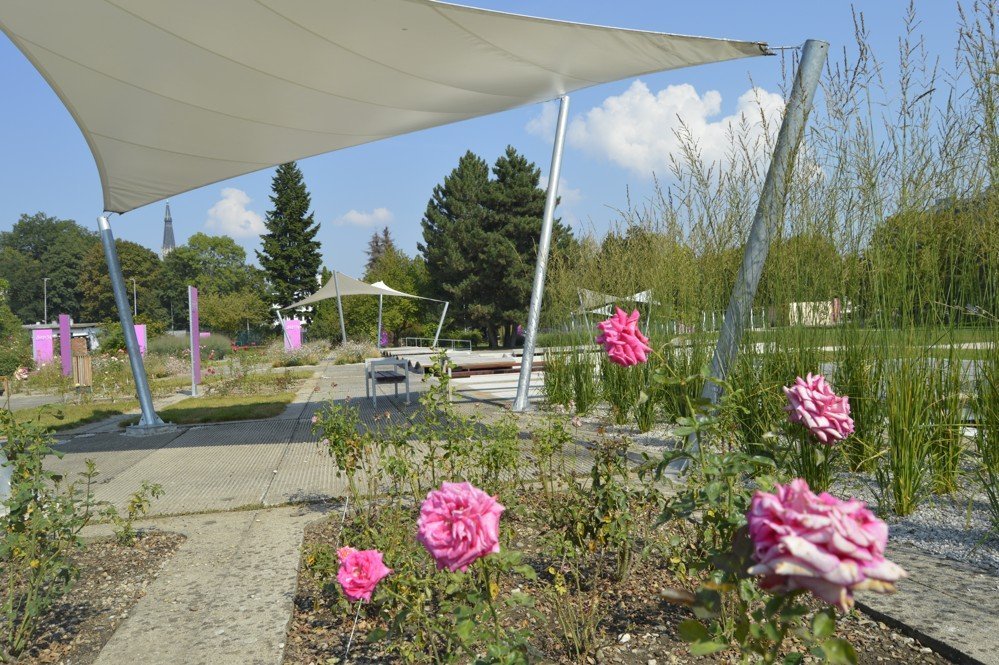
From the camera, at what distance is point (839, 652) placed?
0.82 meters

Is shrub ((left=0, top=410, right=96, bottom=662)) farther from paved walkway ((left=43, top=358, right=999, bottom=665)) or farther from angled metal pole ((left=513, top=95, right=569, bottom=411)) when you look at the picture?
angled metal pole ((left=513, top=95, right=569, bottom=411))

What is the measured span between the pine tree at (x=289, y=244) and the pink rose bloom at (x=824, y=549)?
3950cm

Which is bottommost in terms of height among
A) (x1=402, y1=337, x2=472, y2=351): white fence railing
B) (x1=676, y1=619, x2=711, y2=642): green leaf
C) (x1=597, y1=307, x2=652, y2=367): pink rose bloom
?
(x1=402, y1=337, x2=472, y2=351): white fence railing

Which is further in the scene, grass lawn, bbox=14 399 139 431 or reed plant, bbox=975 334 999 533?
grass lawn, bbox=14 399 139 431

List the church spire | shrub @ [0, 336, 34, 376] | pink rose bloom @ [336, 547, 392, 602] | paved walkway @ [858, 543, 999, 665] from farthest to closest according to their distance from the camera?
the church spire → shrub @ [0, 336, 34, 376] → paved walkway @ [858, 543, 999, 665] → pink rose bloom @ [336, 547, 392, 602]

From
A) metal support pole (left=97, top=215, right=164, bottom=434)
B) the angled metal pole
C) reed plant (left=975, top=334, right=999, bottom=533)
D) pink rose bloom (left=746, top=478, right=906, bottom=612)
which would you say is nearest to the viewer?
pink rose bloom (left=746, top=478, right=906, bottom=612)

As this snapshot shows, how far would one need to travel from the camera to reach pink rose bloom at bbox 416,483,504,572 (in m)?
1.01

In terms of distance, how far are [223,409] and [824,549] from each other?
762 centimetres

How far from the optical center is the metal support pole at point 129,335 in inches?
234

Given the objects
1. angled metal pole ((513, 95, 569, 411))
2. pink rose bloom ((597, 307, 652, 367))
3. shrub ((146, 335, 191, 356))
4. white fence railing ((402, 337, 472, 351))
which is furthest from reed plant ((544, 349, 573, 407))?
white fence railing ((402, 337, 472, 351))

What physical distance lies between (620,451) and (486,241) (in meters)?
22.8

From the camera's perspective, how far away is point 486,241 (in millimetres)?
24844

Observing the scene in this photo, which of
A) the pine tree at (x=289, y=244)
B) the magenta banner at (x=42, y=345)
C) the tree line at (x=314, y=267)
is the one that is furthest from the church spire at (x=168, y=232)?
the magenta banner at (x=42, y=345)

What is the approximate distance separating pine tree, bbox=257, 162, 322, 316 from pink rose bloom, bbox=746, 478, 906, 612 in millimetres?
39503
